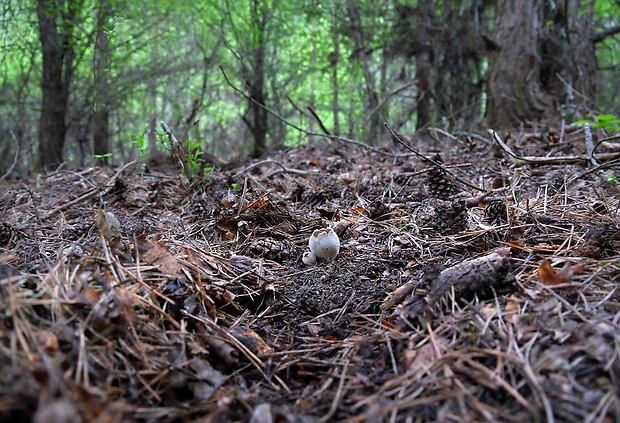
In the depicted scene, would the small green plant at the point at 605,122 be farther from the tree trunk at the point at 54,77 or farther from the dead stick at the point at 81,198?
the tree trunk at the point at 54,77

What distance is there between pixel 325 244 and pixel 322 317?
1.75 ft

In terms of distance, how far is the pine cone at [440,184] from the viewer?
10.4 ft

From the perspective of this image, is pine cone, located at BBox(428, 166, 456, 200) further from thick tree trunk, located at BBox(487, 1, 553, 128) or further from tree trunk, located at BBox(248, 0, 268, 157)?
tree trunk, located at BBox(248, 0, 268, 157)

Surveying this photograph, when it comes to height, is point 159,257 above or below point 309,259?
above

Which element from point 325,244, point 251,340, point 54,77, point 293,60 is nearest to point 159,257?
point 251,340

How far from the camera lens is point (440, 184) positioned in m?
3.20

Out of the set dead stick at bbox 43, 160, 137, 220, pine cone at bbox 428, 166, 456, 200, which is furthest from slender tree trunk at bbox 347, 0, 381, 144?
dead stick at bbox 43, 160, 137, 220

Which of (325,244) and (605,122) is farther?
(605,122)

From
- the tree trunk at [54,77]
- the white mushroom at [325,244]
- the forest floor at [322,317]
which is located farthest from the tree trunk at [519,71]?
the tree trunk at [54,77]

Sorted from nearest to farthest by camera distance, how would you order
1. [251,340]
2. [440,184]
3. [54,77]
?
1. [251,340]
2. [440,184]
3. [54,77]

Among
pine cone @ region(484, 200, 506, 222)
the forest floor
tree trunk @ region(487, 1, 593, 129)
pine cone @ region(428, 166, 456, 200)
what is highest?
tree trunk @ region(487, 1, 593, 129)

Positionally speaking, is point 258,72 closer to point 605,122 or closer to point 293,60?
point 293,60

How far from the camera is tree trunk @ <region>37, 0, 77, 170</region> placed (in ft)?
20.0

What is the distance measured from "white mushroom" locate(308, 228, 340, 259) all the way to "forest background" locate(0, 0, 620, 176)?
3374 millimetres
